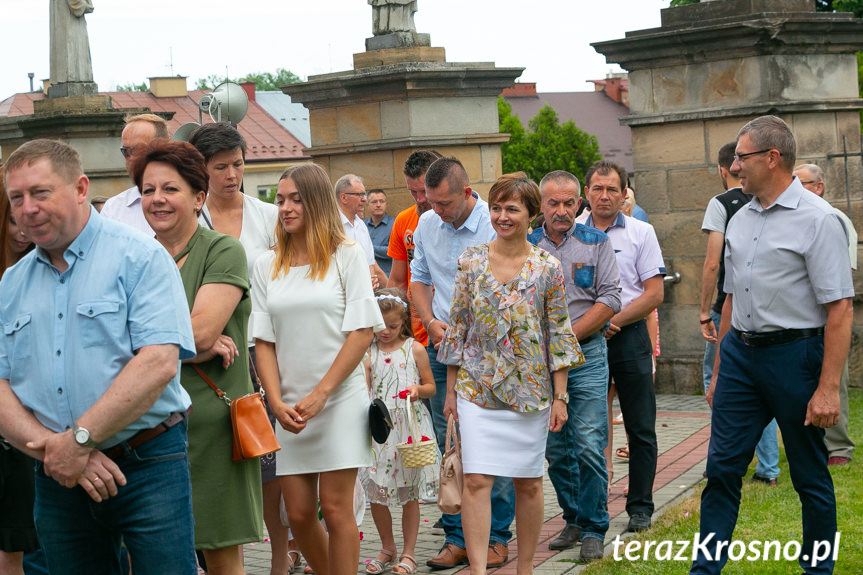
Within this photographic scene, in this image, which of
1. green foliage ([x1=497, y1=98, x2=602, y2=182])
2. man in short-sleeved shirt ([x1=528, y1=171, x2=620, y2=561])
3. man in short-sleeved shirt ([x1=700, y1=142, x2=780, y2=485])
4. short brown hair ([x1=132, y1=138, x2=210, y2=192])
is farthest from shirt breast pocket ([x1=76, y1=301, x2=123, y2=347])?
green foliage ([x1=497, y1=98, x2=602, y2=182])

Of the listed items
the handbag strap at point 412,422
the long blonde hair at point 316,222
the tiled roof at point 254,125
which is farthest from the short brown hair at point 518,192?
the tiled roof at point 254,125

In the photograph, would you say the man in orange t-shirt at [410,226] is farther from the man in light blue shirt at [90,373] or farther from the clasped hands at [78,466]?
the clasped hands at [78,466]

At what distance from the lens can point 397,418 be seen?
22.8ft

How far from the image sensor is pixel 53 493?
410 centimetres

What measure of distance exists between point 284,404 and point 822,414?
2396 mm

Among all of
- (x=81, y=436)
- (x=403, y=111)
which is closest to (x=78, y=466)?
(x=81, y=436)

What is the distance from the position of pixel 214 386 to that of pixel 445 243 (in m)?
2.45

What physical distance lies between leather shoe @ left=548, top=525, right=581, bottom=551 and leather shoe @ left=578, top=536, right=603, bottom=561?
26cm

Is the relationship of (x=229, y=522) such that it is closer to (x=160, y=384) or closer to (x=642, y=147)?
(x=160, y=384)

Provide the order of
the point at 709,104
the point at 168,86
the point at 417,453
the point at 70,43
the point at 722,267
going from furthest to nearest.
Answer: the point at 168,86 → the point at 70,43 → the point at 709,104 → the point at 722,267 → the point at 417,453

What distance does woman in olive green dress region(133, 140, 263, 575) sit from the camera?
4828mm

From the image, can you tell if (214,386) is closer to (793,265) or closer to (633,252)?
(793,265)

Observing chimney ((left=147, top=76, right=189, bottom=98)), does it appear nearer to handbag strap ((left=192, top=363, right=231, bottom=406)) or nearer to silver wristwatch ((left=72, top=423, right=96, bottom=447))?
handbag strap ((left=192, top=363, right=231, bottom=406))

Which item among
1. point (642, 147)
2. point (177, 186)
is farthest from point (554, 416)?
point (642, 147)
